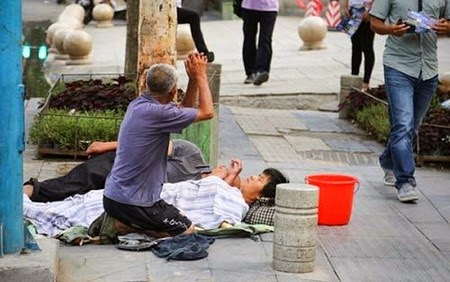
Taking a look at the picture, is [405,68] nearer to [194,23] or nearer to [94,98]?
[94,98]

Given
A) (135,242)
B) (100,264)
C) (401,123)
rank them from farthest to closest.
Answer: (401,123) < (135,242) < (100,264)

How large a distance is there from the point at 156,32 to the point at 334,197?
2.42 meters

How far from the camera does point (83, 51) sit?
19406 mm

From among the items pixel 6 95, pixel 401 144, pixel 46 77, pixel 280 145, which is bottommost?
pixel 46 77

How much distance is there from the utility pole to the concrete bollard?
4.76ft

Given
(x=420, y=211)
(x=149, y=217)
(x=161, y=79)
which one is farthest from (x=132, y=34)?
(x=149, y=217)

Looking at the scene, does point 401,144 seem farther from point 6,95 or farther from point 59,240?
point 6,95

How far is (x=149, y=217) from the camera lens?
6840 millimetres

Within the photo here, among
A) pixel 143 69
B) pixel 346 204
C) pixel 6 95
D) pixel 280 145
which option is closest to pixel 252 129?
pixel 280 145

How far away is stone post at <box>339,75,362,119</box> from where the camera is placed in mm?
12938

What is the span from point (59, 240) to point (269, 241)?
4.34ft

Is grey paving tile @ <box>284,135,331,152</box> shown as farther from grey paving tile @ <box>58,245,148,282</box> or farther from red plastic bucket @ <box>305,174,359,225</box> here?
grey paving tile @ <box>58,245,148,282</box>

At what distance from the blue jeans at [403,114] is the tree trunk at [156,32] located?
1815 mm

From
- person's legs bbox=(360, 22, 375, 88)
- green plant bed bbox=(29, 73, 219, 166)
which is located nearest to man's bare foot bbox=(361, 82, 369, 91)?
person's legs bbox=(360, 22, 375, 88)
